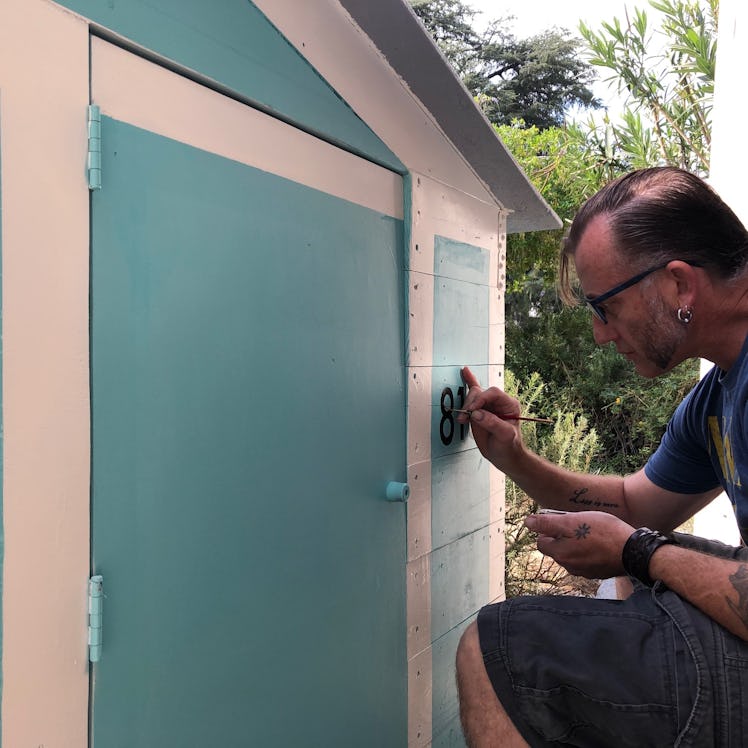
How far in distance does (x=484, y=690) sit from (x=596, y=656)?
28cm

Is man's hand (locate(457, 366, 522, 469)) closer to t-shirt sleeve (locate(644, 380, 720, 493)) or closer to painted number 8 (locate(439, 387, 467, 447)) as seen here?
painted number 8 (locate(439, 387, 467, 447))

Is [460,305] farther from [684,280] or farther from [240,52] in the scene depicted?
[240,52]

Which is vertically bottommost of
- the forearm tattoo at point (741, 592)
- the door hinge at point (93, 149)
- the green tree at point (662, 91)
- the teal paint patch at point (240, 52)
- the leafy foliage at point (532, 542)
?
the leafy foliage at point (532, 542)

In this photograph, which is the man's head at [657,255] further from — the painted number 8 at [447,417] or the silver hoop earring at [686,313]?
the painted number 8 at [447,417]

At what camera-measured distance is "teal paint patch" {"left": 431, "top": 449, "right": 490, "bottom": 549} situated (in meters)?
2.56

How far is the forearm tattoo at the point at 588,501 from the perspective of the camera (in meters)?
2.69

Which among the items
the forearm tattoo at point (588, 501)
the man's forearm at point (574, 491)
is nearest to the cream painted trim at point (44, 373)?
the man's forearm at point (574, 491)

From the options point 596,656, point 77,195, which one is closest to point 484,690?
point 596,656

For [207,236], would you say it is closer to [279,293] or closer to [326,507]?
[279,293]

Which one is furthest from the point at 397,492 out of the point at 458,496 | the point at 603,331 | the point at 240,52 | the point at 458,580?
the point at 240,52

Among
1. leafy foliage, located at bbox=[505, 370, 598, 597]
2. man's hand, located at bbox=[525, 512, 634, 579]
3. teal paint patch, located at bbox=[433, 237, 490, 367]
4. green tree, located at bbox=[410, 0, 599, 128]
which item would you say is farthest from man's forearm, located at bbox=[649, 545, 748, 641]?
green tree, located at bbox=[410, 0, 599, 128]

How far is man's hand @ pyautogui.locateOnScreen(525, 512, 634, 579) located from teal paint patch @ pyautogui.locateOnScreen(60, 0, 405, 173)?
124 cm

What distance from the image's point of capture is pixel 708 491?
2619mm

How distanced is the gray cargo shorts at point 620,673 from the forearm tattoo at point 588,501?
2.84ft
